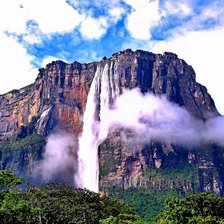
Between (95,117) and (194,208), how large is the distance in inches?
4675

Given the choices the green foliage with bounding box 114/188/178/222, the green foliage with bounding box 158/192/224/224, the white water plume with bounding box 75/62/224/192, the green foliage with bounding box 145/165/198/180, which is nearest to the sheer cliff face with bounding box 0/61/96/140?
the white water plume with bounding box 75/62/224/192

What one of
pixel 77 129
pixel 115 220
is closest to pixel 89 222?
pixel 115 220

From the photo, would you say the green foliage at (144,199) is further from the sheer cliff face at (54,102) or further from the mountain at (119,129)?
the sheer cliff face at (54,102)

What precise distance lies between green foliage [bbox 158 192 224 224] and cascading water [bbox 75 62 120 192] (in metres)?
104

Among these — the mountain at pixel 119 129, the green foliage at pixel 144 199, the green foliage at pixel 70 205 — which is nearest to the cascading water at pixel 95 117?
the mountain at pixel 119 129

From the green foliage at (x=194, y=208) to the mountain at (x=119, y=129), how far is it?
300 ft

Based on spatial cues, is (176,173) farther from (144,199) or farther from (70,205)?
(70,205)

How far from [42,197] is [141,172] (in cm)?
10085

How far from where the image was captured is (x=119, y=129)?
168 metres

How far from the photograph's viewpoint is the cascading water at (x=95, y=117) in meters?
170

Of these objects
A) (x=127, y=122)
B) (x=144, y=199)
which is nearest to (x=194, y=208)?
(x=144, y=199)

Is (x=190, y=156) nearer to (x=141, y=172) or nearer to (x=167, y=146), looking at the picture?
(x=167, y=146)

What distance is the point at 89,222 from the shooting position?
59906 mm

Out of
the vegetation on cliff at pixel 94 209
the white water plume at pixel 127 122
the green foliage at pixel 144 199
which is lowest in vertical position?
the vegetation on cliff at pixel 94 209
